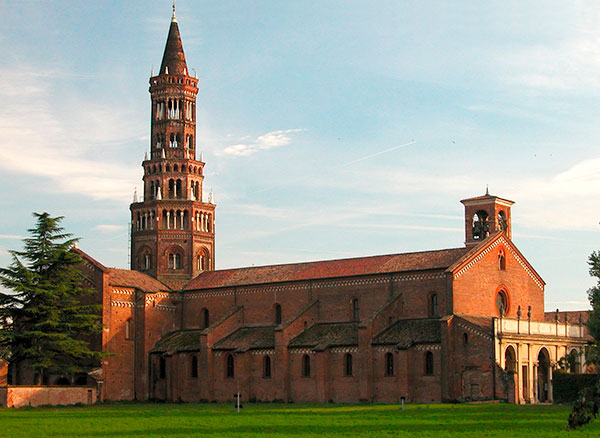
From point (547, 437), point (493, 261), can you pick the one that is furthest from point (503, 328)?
point (547, 437)

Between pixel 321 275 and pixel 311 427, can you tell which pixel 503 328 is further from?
pixel 311 427

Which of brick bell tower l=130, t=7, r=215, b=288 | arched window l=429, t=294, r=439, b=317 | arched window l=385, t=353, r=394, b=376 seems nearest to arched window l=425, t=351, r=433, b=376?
arched window l=385, t=353, r=394, b=376

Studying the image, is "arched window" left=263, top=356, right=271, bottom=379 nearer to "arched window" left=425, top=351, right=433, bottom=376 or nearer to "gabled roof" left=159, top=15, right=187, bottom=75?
"arched window" left=425, top=351, right=433, bottom=376

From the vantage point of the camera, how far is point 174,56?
84.4 metres

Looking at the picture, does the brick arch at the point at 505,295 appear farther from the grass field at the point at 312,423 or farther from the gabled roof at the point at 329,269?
the grass field at the point at 312,423

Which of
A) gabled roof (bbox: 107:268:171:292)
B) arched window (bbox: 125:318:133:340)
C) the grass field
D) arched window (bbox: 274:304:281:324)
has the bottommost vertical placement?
the grass field

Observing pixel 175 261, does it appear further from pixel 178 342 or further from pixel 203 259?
pixel 178 342

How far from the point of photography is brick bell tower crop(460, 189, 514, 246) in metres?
68.6

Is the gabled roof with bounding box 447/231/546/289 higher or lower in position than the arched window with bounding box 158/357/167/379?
higher

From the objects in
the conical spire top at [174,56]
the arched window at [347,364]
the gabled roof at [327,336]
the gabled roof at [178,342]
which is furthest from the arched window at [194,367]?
the conical spire top at [174,56]

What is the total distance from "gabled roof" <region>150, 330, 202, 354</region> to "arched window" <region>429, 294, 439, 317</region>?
18.7 meters

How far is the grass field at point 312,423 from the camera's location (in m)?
35.7

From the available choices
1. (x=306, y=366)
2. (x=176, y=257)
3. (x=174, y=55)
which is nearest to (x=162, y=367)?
(x=176, y=257)

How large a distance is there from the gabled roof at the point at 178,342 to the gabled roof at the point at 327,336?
9406 mm
